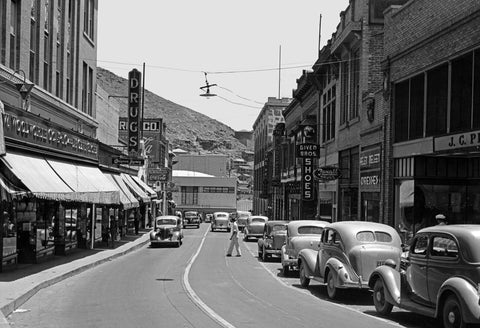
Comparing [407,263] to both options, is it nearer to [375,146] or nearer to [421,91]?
[421,91]

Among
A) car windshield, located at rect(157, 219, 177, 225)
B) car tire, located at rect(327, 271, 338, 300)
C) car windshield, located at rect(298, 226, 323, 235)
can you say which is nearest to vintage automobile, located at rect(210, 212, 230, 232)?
car windshield, located at rect(157, 219, 177, 225)

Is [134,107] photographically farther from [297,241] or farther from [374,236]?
[374,236]

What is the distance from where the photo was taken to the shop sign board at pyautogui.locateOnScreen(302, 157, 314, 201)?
4244cm

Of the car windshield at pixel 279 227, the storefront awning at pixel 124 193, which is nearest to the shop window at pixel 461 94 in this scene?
the car windshield at pixel 279 227

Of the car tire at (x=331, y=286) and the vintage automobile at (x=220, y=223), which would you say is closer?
the car tire at (x=331, y=286)

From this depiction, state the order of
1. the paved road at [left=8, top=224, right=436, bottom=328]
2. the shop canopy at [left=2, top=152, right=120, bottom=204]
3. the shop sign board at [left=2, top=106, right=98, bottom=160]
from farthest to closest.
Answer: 1. the shop sign board at [left=2, top=106, right=98, bottom=160]
2. the shop canopy at [left=2, top=152, right=120, bottom=204]
3. the paved road at [left=8, top=224, right=436, bottom=328]

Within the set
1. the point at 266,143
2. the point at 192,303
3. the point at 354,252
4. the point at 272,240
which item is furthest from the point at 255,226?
the point at 266,143

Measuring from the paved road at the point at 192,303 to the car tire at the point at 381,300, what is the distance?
0.24 meters

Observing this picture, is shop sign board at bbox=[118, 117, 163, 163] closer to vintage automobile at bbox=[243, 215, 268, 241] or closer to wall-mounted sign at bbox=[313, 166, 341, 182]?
vintage automobile at bbox=[243, 215, 268, 241]

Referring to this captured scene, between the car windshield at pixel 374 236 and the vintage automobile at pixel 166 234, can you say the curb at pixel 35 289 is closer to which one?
the vintage automobile at pixel 166 234

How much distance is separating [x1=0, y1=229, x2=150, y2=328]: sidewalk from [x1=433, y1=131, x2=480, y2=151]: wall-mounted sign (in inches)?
488

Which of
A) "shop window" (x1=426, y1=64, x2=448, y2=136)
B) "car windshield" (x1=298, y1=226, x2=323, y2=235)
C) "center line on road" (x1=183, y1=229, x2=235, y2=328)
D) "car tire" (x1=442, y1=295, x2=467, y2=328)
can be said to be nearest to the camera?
"car tire" (x1=442, y1=295, x2=467, y2=328)

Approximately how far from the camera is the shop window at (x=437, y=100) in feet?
67.9

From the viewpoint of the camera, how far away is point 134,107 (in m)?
42.7
